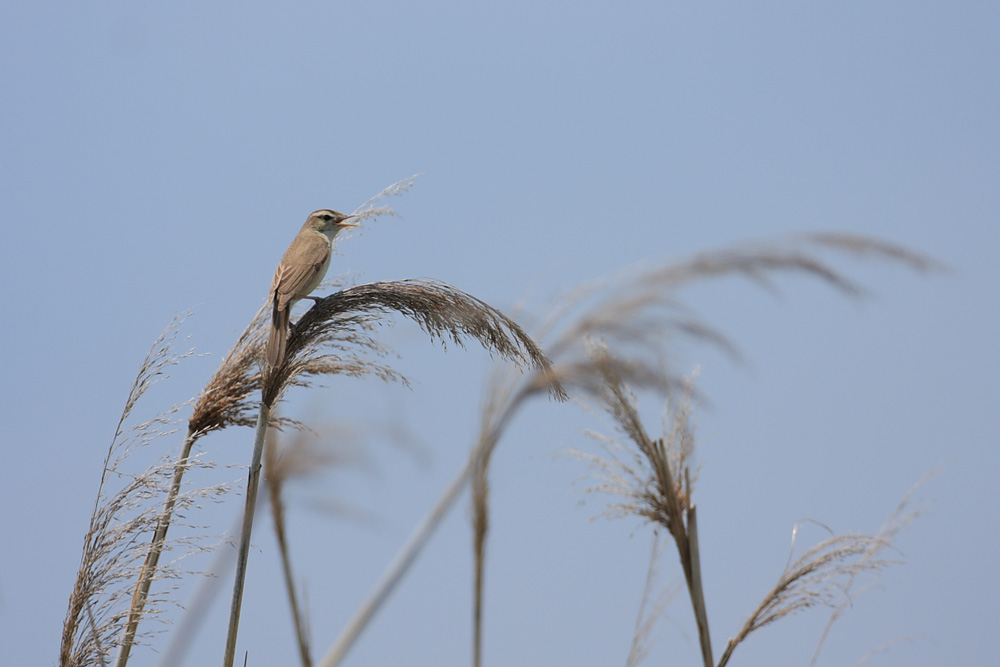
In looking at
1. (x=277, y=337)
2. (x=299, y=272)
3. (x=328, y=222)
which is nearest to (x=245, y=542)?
(x=277, y=337)

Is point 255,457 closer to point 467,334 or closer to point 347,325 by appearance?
point 347,325

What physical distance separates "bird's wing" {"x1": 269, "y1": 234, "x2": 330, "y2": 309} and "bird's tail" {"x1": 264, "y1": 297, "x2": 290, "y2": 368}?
22 millimetres

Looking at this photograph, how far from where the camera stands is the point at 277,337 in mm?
2188

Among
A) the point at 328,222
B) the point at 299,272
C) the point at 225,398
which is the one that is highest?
the point at 328,222

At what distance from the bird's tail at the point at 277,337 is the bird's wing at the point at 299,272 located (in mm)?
22

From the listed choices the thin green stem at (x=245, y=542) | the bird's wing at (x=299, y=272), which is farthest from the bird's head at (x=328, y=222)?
the thin green stem at (x=245, y=542)

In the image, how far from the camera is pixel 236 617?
1938 mm

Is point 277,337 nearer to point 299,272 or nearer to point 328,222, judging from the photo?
point 299,272

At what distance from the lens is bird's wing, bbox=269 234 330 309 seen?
2.34m

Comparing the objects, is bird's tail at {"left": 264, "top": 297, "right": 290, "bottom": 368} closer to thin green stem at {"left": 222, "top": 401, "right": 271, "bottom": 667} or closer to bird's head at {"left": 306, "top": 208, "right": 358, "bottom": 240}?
thin green stem at {"left": 222, "top": 401, "right": 271, "bottom": 667}

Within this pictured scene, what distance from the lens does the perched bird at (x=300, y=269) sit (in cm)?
220

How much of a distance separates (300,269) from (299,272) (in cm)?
2

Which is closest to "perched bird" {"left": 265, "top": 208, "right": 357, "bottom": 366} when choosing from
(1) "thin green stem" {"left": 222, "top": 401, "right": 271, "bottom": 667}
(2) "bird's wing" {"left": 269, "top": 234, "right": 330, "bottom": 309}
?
(2) "bird's wing" {"left": 269, "top": 234, "right": 330, "bottom": 309}

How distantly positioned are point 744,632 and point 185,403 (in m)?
1.77
